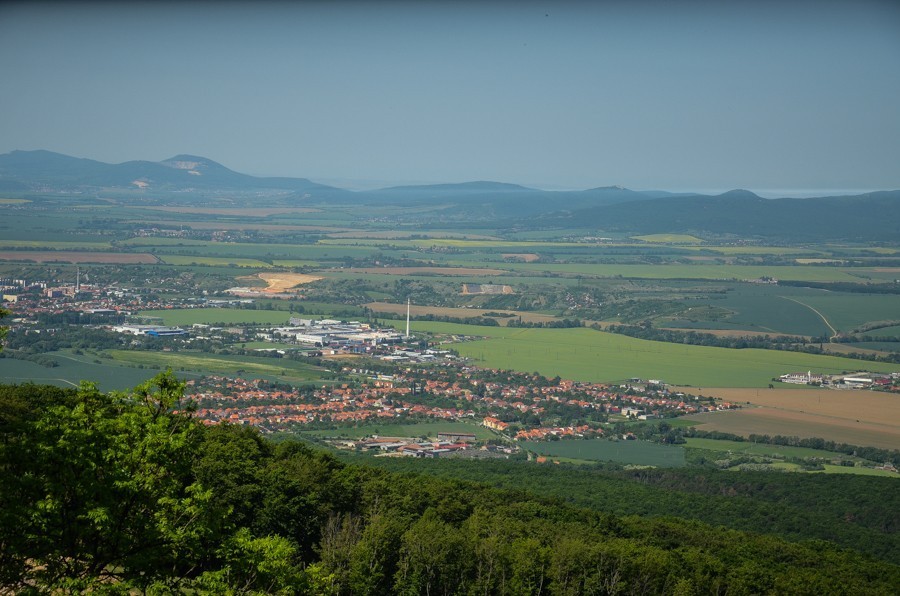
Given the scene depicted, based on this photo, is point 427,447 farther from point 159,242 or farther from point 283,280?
point 159,242

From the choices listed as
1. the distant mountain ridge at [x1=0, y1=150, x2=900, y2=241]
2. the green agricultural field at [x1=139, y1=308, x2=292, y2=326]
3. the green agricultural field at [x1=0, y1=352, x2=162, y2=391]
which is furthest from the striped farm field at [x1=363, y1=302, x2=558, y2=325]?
the distant mountain ridge at [x1=0, y1=150, x2=900, y2=241]

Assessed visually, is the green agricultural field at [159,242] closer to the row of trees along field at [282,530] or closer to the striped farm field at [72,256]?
the striped farm field at [72,256]


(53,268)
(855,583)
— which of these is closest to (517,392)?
(855,583)

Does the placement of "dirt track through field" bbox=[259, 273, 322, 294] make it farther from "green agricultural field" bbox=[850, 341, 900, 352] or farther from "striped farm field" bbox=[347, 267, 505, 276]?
"green agricultural field" bbox=[850, 341, 900, 352]

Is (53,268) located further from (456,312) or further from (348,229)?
(348,229)

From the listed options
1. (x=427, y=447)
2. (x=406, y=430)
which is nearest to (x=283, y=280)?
(x=406, y=430)
